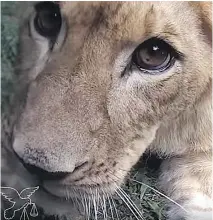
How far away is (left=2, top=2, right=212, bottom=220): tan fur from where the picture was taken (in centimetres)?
164

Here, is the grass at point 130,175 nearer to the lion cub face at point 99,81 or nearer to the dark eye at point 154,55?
the lion cub face at point 99,81

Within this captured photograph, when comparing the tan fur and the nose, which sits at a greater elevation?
the tan fur

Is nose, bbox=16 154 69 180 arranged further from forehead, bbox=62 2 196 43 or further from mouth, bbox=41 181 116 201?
forehead, bbox=62 2 196 43

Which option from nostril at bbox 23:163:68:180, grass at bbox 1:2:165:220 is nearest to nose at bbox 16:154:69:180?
nostril at bbox 23:163:68:180

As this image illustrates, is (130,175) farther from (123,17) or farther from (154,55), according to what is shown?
(123,17)

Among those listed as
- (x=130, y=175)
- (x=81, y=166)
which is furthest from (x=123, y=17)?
(x=130, y=175)

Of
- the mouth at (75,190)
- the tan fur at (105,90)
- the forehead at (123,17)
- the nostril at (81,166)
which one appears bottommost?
the mouth at (75,190)

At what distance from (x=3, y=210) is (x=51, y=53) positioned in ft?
1.32

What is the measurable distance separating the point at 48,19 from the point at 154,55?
285mm

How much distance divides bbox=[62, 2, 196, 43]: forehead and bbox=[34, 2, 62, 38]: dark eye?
71 millimetres

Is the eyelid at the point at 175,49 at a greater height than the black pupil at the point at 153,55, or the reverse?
the eyelid at the point at 175,49

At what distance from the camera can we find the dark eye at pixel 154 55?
1.74 m

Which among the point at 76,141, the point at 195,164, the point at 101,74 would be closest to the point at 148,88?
the point at 101,74

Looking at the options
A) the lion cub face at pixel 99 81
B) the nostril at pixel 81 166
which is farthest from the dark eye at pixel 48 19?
the nostril at pixel 81 166
